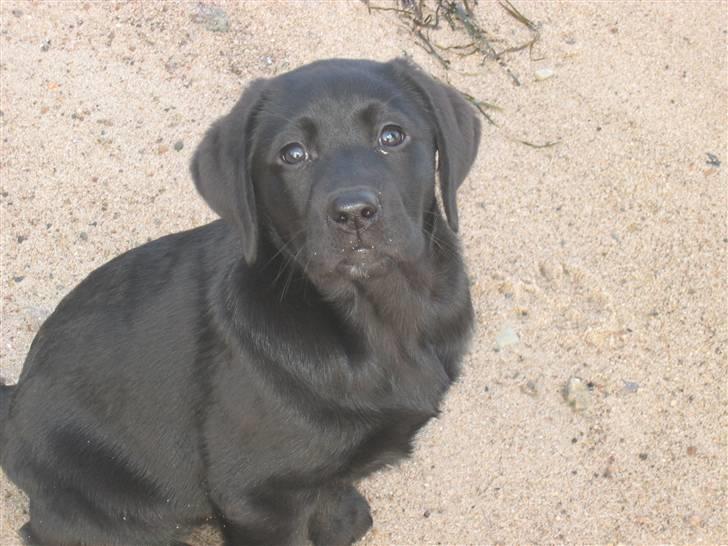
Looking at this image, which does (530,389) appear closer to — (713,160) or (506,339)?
(506,339)

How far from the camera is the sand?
347 centimetres

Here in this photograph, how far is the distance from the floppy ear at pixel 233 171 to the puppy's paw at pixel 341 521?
47.0 inches

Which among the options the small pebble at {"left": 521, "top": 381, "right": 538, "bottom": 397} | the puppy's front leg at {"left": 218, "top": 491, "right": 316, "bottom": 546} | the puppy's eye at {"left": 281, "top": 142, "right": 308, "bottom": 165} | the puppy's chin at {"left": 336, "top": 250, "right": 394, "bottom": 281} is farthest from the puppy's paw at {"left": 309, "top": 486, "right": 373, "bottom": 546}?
the puppy's eye at {"left": 281, "top": 142, "right": 308, "bottom": 165}

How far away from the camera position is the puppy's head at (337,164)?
244 cm

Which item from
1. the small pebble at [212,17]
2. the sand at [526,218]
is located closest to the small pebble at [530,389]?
the sand at [526,218]

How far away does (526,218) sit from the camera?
4.24m

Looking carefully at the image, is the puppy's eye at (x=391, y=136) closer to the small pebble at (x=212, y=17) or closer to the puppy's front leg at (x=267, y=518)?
the puppy's front leg at (x=267, y=518)

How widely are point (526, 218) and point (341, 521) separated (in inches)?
65.6

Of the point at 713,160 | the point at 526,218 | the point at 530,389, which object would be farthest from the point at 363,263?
the point at 713,160

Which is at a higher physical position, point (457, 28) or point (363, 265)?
point (363, 265)

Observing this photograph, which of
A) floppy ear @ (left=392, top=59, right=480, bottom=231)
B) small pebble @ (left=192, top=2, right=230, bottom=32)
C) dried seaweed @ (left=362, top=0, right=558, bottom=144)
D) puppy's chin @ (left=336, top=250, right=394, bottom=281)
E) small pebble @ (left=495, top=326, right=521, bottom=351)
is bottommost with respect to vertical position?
small pebble @ (left=495, top=326, right=521, bottom=351)

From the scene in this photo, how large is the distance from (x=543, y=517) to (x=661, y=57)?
8.81 ft

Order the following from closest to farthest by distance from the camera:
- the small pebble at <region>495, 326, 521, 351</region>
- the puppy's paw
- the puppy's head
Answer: the puppy's head → the puppy's paw → the small pebble at <region>495, 326, 521, 351</region>

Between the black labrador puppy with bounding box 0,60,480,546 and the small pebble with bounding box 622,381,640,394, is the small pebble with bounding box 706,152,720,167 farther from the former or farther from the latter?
the black labrador puppy with bounding box 0,60,480,546
